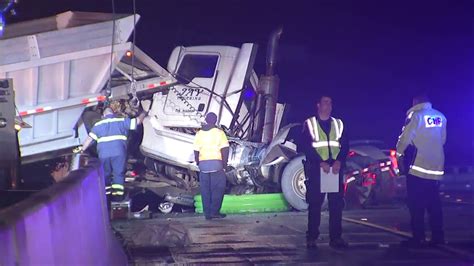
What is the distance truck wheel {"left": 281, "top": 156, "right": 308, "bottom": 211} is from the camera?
1095 cm

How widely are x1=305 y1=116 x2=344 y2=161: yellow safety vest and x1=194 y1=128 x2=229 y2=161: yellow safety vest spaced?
320 centimetres

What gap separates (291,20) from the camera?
19.2 meters

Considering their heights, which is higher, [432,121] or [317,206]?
[432,121]

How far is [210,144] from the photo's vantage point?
10422mm

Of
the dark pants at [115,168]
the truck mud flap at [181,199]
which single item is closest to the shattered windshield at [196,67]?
the dark pants at [115,168]

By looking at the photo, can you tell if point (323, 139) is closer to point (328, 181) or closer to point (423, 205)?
point (328, 181)

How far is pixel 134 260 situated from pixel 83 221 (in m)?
2.51

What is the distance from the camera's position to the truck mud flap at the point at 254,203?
11.1 metres

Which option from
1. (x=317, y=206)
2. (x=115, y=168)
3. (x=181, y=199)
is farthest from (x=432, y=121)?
(x=181, y=199)

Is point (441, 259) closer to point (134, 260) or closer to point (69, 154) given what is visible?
point (134, 260)

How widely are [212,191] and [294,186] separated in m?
1.47

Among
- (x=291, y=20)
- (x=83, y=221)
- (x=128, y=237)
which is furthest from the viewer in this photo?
(x=291, y=20)

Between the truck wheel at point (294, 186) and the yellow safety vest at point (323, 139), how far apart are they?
3.51 m

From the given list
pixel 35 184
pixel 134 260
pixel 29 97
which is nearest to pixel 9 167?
pixel 29 97
